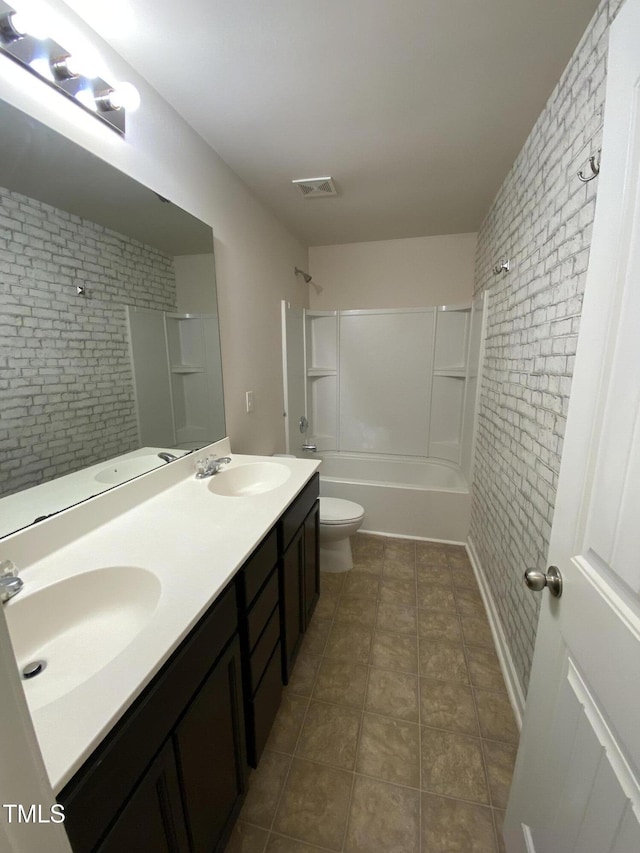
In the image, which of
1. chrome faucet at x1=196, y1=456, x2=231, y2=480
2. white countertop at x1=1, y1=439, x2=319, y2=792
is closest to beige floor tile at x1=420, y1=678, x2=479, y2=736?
white countertop at x1=1, y1=439, x2=319, y2=792

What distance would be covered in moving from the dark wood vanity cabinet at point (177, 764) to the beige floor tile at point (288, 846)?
15 cm

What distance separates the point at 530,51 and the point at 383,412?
8.00 feet

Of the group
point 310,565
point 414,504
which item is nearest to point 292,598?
point 310,565

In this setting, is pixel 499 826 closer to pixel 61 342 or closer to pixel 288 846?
pixel 288 846

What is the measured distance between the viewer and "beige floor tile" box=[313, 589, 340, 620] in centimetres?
192

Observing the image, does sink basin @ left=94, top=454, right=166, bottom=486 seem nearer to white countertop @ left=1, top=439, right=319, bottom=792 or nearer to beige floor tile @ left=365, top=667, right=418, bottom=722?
white countertop @ left=1, top=439, right=319, bottom=792

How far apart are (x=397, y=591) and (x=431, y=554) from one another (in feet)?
1.70

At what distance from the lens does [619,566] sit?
564mm

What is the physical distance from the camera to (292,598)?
1473 millimetres

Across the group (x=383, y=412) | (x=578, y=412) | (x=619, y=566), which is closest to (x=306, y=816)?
(x=619, y=566)

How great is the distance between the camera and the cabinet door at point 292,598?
137cm

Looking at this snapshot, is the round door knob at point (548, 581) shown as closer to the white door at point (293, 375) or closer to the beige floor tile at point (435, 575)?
the beige floor tile at point (435, 575)

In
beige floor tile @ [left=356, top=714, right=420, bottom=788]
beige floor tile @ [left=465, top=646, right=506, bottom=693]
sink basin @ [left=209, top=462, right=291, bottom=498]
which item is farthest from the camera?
sink basin @ [left=209, top=462, right=291, bottom=498]

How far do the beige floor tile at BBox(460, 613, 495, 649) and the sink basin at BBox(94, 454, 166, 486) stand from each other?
Result: 5.75ft
